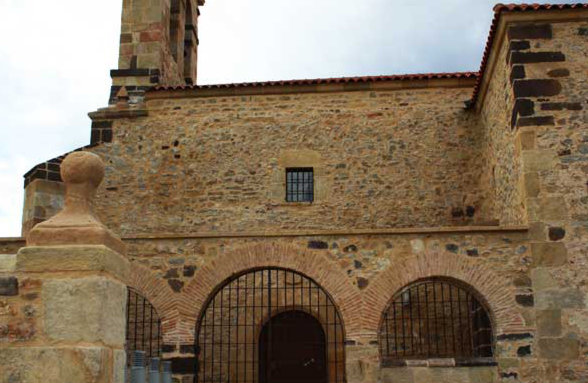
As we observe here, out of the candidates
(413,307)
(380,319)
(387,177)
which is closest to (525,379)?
(380,319)

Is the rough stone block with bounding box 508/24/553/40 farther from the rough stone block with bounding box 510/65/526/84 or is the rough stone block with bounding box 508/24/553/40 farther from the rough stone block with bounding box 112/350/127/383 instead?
the rough stone block with bounding box 112/350/127/383

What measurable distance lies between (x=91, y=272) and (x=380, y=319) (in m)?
5.78

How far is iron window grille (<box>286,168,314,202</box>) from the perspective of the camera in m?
13.7

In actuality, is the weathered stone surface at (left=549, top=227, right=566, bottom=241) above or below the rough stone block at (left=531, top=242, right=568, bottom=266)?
above

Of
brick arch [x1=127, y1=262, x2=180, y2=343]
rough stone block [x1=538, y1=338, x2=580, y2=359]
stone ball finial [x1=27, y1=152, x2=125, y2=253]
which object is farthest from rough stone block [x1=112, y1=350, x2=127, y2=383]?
rough stone block [x1=538, y1=338, x2=580, y2=359]

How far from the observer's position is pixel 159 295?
9.96 meters

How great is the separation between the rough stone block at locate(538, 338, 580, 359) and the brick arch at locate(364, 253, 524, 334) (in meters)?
0.46

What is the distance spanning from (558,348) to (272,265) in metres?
3.97

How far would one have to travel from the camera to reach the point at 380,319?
9641 mm

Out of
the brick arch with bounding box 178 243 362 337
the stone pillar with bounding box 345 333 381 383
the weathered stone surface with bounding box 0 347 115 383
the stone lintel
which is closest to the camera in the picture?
the weathered stone surface with bounding box 0 347 115 383

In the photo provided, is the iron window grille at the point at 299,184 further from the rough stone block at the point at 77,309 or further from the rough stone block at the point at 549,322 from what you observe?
the rough stone block at the point at 77,309

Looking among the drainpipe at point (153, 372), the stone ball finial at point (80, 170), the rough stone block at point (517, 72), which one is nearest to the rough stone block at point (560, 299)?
the rough stone block at point (517, 72)

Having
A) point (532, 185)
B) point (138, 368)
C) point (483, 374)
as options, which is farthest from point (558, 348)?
point (138, 368)

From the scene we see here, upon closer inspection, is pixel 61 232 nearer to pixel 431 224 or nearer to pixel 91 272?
pixel 91 272
